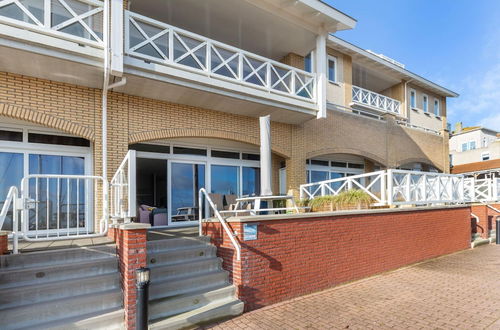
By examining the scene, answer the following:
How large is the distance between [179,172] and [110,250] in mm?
4373

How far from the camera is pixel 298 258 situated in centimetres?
561

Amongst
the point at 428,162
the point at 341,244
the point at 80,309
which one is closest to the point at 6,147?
the point at 80,309

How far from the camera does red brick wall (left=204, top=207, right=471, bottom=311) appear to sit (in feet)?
16.6

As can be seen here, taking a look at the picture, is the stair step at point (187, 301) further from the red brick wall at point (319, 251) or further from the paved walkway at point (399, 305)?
the paved walkway at point (399, 305)

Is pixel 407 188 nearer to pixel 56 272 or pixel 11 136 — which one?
pixel 56 272

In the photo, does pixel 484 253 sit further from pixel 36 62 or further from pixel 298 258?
pixel 36 62

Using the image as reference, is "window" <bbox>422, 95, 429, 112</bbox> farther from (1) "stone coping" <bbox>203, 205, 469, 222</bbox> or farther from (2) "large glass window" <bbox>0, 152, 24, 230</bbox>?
(2) "large glass window" <bbox>0, 152, 24, 230</bbox>

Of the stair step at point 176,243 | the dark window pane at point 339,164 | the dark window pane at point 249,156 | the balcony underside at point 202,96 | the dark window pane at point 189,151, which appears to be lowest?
the stair step at point 176,243

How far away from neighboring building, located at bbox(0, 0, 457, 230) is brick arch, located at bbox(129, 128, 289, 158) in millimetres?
29

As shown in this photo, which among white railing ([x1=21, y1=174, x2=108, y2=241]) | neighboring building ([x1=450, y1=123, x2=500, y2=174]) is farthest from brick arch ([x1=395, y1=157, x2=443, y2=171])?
neighboring building ([x1=450, y1=123, x2=500, y2=174])

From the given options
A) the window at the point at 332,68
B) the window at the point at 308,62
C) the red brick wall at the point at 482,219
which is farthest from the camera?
the window at the point at 332,68

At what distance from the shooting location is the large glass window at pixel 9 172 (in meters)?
6.45

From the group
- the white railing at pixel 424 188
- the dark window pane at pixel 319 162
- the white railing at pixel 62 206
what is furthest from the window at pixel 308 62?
the white railing at pixel 62 206

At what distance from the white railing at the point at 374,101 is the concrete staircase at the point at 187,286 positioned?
36.3 feet
